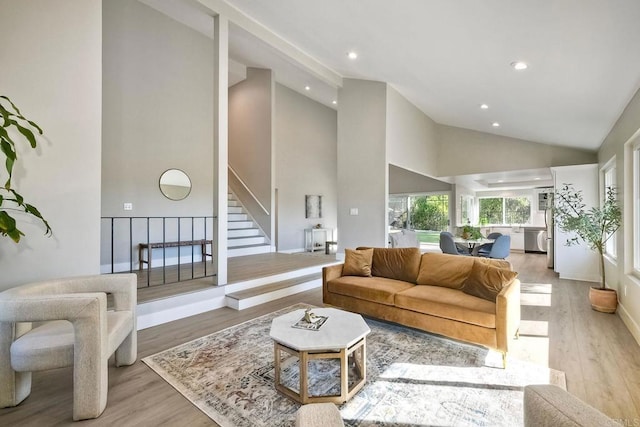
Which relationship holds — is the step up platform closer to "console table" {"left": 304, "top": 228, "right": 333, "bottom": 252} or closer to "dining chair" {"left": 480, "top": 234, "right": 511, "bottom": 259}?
"dining chair" {"left": 480, "top": 234, "right": 511, "bottom": 259}

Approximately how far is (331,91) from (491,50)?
5433mm

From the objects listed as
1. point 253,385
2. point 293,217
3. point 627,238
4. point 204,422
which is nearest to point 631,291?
point 627,238

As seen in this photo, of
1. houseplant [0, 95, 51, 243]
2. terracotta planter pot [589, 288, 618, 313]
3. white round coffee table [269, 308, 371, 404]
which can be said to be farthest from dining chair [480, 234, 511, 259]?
houseplant [0, 95, 51, 243]

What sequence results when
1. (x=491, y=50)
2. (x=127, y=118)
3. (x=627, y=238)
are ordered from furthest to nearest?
1. (x=127, y=118)
2. (x=627, y=238)
3. (x=491, y=50)

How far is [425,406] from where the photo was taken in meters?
2.11

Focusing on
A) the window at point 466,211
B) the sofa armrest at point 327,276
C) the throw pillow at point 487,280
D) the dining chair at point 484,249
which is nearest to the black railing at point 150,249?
the sofa armrest at point 327,276

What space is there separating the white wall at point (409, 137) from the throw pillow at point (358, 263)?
262 centimetres

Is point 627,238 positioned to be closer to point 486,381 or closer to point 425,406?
point 486,381

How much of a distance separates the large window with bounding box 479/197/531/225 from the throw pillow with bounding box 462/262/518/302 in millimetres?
8647

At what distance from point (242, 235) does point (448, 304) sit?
556cm

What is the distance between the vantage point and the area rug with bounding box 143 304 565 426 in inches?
79.1

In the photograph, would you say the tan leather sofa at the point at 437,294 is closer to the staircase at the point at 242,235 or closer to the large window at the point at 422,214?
the staircase at the point at 242,235

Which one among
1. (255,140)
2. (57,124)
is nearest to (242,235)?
(255,140)

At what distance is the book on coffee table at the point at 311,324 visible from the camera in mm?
2391
